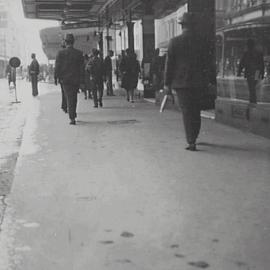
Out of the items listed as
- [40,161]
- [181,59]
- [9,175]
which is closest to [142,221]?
[9,175]

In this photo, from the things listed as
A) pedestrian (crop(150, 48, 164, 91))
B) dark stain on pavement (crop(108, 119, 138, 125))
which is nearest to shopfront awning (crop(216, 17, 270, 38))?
dark stain on pavement (crop(108, 119, 138, 125))

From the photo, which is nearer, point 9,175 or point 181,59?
point 9,175

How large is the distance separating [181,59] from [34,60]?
61.1 feet

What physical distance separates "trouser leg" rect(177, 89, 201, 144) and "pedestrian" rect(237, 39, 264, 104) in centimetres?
215

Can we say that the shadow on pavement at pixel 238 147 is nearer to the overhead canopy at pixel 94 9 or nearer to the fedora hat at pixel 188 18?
the fedora hat at pixel 188 18

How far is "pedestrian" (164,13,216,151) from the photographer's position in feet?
27.3

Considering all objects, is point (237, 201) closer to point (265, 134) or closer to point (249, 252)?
point (249, 252)

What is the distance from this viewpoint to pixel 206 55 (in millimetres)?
8516

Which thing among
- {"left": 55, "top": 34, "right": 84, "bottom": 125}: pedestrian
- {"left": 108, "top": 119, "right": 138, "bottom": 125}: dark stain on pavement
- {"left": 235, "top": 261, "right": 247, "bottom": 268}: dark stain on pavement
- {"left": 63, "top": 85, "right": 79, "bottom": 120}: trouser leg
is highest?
{"left": 55, "top": 34, "right": 84, "bottom": 125}: pedestrian

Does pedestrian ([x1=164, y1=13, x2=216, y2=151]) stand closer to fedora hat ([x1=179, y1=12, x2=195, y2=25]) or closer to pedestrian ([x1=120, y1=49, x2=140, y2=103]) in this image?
fedora hat ([x1=179, y1=12, x2=195, y2=25])

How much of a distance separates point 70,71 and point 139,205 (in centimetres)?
784

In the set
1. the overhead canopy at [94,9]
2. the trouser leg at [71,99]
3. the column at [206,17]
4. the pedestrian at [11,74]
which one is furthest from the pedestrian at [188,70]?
the pedestrian at [11,74]

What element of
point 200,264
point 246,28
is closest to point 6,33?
point 246,28

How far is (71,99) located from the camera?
12.7 m
